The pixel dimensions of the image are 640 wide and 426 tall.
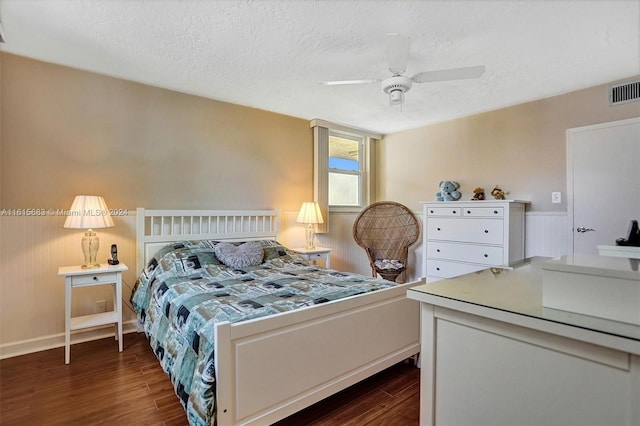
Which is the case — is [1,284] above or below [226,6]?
below

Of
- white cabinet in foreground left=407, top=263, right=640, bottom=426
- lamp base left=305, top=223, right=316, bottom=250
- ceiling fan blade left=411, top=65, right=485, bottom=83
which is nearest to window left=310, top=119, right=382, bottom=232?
lamp base left=305, top=223, right=316, bottom=250

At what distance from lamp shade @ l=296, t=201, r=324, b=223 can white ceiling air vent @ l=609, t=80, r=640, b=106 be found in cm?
312

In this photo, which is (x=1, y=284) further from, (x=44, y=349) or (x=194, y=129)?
(x=194, y=129)

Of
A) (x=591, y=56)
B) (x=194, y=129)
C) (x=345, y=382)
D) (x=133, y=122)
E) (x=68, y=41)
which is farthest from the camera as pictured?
(x=194, y=129)

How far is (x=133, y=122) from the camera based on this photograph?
2984 mm

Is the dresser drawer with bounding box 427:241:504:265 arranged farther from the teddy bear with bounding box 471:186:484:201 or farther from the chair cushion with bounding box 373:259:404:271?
the teddy bear with bounding box 471:186:484:201

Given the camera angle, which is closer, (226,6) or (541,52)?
(226,6)

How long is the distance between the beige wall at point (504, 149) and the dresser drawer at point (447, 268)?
965mm

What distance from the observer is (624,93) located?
2.81 m

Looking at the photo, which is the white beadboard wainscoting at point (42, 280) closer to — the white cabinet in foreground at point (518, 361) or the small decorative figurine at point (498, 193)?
the white cabinet in foreground at point (518, 361)

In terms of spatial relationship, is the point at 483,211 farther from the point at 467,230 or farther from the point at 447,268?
the point at 447,268

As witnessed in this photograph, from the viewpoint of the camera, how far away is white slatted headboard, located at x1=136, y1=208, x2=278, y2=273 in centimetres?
295

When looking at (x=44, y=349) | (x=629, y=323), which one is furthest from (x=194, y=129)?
(x=629, y=323)

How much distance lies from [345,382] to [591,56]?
10.1 ft
